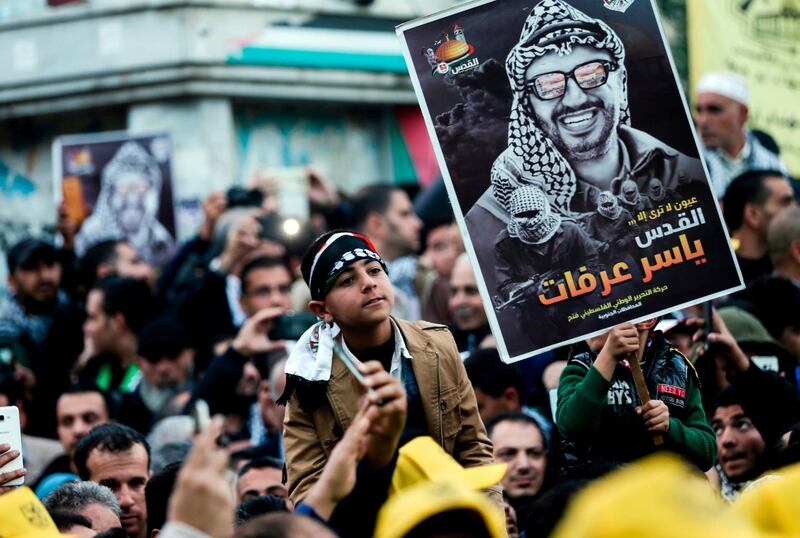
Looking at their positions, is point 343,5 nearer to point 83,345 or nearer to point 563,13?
point 83,345

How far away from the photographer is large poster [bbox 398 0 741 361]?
20.9 feet

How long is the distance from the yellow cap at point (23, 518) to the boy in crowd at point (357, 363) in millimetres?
1129

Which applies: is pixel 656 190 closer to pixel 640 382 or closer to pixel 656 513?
pixel 640 382

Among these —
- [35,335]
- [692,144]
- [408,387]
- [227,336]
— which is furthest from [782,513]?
[35,335]

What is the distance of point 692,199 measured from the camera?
6492 mm

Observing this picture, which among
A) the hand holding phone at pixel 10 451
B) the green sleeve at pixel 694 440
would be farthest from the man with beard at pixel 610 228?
the hand holding phone at pixel 10 451

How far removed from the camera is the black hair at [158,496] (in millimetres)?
7070

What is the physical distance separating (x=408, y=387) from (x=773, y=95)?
6.54 metres

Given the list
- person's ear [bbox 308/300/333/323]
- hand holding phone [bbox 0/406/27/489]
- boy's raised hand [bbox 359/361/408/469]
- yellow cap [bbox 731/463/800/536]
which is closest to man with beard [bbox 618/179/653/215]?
person's ear [bbox 308/300/333/323]

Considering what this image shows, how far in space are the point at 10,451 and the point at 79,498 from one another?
1.60 ft

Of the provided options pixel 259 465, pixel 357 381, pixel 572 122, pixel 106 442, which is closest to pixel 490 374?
pixel 259 465

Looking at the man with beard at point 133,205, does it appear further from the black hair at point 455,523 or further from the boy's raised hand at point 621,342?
the black hair at point 455,523

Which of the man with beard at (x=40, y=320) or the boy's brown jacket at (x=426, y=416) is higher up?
the man with beard at (x=40, y=320)

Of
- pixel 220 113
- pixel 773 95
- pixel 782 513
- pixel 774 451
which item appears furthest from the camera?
pixel 220 113
